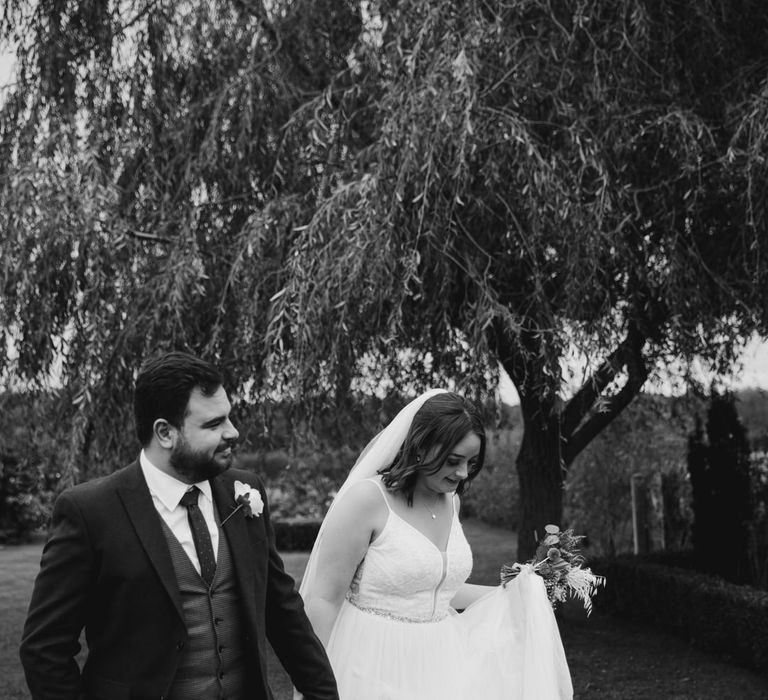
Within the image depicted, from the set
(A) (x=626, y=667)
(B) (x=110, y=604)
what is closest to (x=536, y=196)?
(B) (x=110, y=604)

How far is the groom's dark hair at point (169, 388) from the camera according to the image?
254 centimetres

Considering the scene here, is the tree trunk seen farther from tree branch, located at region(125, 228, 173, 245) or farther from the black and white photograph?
tree branch, located at region(125, 228, 173, 245)

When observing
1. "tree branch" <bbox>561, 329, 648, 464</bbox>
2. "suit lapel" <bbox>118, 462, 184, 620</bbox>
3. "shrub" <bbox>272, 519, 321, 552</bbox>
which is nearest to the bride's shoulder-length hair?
"suit lapel" <bbox>118, 462, 184, 620</bbox>

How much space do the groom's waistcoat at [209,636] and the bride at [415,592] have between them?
36.0 inches

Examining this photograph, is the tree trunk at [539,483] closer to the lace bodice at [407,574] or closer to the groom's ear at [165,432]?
the lace bodice at [407,574]

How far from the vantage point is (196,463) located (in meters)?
2.53

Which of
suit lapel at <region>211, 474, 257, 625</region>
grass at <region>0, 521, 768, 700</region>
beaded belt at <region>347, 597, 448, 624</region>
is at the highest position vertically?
suit lapel at <region>211, 474, 257, 625</region>

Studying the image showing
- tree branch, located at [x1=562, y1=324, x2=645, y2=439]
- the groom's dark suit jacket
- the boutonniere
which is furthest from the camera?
tree branch, located at [x1=562, y1=324, x2=645, y2=439]

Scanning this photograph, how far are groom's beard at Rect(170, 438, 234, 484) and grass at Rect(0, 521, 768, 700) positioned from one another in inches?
192

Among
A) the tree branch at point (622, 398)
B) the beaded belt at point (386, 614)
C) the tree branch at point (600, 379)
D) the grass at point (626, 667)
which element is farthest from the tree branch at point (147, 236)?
the beaded belt at point (386, 614)

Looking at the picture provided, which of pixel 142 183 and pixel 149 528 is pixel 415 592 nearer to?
pixel 149 528

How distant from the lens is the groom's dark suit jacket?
2.35 metres

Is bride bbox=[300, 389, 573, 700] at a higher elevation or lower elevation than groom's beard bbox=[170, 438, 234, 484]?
lower

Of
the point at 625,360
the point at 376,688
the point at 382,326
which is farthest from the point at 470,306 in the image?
the point at 376,688
